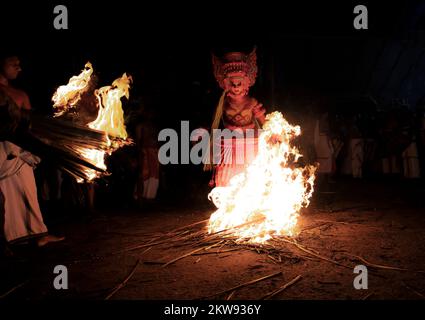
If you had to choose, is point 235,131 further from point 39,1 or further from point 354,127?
point 354,127

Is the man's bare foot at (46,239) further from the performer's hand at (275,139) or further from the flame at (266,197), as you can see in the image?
the performer's hand at (275,139)

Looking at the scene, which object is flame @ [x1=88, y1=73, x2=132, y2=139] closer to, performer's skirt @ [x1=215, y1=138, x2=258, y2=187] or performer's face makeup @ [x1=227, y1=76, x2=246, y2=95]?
performer's face makeup @ [x1=227, y1=76, x2=246, y2=95]

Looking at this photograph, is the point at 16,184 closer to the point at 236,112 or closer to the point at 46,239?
the point at 46,239

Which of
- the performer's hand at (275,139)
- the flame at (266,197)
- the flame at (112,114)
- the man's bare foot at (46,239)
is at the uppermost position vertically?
the flame at (112,114)

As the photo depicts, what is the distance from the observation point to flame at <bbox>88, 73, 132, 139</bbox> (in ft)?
16.5

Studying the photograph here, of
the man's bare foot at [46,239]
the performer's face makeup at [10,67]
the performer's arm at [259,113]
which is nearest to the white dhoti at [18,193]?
the man's bare foot at [46,239]

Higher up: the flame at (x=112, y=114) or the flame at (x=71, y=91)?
the flame at (x=71, y=91)

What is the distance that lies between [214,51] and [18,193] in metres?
9.76

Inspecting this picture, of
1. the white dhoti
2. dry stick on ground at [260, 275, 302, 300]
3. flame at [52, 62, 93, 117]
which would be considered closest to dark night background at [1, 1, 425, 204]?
flame at [52, 62, 93, 117]

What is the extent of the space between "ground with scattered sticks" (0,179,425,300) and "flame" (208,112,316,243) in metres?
0.33

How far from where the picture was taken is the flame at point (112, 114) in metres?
5.02

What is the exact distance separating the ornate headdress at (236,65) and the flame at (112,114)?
216 cm

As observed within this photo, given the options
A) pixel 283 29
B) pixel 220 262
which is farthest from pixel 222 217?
A: pixel 283 29

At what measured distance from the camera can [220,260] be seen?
4230 mm
